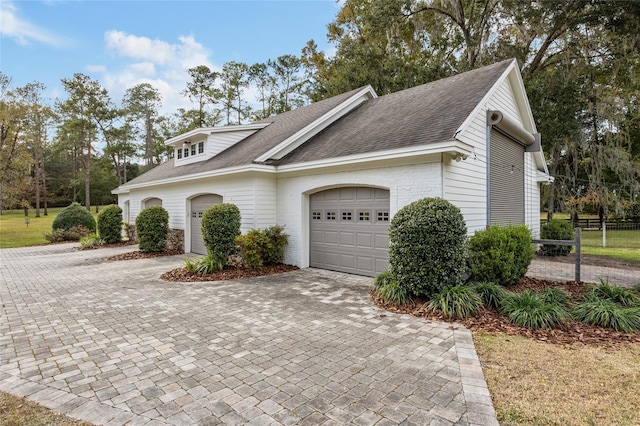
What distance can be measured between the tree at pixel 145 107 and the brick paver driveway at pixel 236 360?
31583 millimetres

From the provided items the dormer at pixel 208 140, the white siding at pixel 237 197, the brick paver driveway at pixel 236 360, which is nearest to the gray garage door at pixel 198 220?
the white siding at pixel 237 197

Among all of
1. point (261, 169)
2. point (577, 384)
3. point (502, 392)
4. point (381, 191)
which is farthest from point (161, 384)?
point (261, 169)

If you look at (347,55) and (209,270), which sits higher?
(347,55)

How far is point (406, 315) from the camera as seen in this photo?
5.09 metres

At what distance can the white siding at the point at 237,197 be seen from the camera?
9.38 metres

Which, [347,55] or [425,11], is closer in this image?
[425,11]

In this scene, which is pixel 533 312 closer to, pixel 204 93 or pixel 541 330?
pixel 541 330

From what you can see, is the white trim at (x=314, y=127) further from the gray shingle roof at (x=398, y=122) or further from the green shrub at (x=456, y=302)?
the green shrub at (x=456, y=302)

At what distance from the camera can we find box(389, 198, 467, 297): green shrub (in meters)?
5.33

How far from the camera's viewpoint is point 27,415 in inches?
103

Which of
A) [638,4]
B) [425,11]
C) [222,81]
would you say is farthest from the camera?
[222,81]

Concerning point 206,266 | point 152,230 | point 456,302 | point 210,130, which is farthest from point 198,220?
point 456,302

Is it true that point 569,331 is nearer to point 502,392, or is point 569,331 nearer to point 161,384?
point 502,392

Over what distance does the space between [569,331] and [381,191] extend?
425 centimetres
